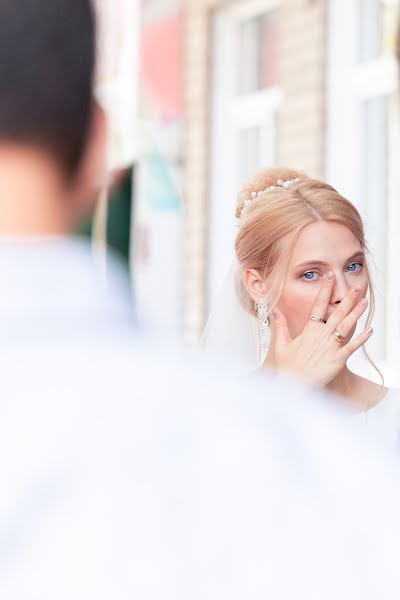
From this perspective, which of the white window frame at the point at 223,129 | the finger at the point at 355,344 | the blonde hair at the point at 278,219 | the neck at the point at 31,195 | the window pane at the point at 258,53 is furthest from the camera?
the white window frame at the point at 223,129

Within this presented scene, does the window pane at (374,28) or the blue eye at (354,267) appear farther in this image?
the window pane at (374,28)

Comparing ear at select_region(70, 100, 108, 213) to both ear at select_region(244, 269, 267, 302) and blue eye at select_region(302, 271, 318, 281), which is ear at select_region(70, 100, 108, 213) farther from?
ear at select_region(244, 269, 267, 302)

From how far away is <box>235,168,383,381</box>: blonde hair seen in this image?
2.59m

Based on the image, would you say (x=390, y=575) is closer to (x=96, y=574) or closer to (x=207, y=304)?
(x=96, y=574)

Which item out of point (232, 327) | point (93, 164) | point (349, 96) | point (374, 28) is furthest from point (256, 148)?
point (93, 164)

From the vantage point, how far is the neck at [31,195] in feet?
2.18

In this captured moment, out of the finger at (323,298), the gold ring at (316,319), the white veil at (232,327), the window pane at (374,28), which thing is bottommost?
the white veil at (232,327)

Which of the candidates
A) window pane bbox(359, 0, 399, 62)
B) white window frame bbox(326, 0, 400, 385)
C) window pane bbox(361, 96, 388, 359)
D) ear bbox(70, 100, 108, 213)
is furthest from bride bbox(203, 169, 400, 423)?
window pane bbox(359, 0, 399, 62)

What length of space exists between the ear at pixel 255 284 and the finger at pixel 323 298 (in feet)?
0.62

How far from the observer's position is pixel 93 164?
2.37 feet

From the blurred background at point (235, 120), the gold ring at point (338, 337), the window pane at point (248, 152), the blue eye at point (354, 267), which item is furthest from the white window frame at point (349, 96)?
the gold ring at point (338, 337)

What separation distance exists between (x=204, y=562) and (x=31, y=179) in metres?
0.26

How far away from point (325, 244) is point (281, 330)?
0.74ft

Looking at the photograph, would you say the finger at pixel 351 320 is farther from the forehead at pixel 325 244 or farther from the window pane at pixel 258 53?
the window pane at pixel 258 53
